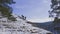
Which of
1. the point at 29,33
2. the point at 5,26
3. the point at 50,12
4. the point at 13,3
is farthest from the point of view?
the point at 50,12

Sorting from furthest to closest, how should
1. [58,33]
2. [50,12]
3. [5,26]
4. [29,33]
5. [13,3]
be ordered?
[50,12] < [58,33] < [13,3] < [29,33] < [5,26]

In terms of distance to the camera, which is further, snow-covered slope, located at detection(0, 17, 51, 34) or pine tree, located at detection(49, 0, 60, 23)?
pine tree, located at detection(49, 0, 60, 23)

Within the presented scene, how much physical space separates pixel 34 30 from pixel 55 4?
13.3 m

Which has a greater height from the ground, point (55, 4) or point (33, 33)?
point (55, 4)

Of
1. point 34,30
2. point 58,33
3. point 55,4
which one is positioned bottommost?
point 58,33

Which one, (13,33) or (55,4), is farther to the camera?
(55,4)

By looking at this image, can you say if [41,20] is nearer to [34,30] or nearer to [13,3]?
[13,3]

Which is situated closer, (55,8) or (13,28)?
(13,28)

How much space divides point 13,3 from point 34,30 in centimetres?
594

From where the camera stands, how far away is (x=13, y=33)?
36.0 feet

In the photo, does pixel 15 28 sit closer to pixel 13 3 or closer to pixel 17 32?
pixel 17 32

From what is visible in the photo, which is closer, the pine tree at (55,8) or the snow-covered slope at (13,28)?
the snow-covered slope at (13,28)

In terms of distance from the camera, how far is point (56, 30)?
19.9m

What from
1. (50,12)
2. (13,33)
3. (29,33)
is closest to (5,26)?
(13,33)
